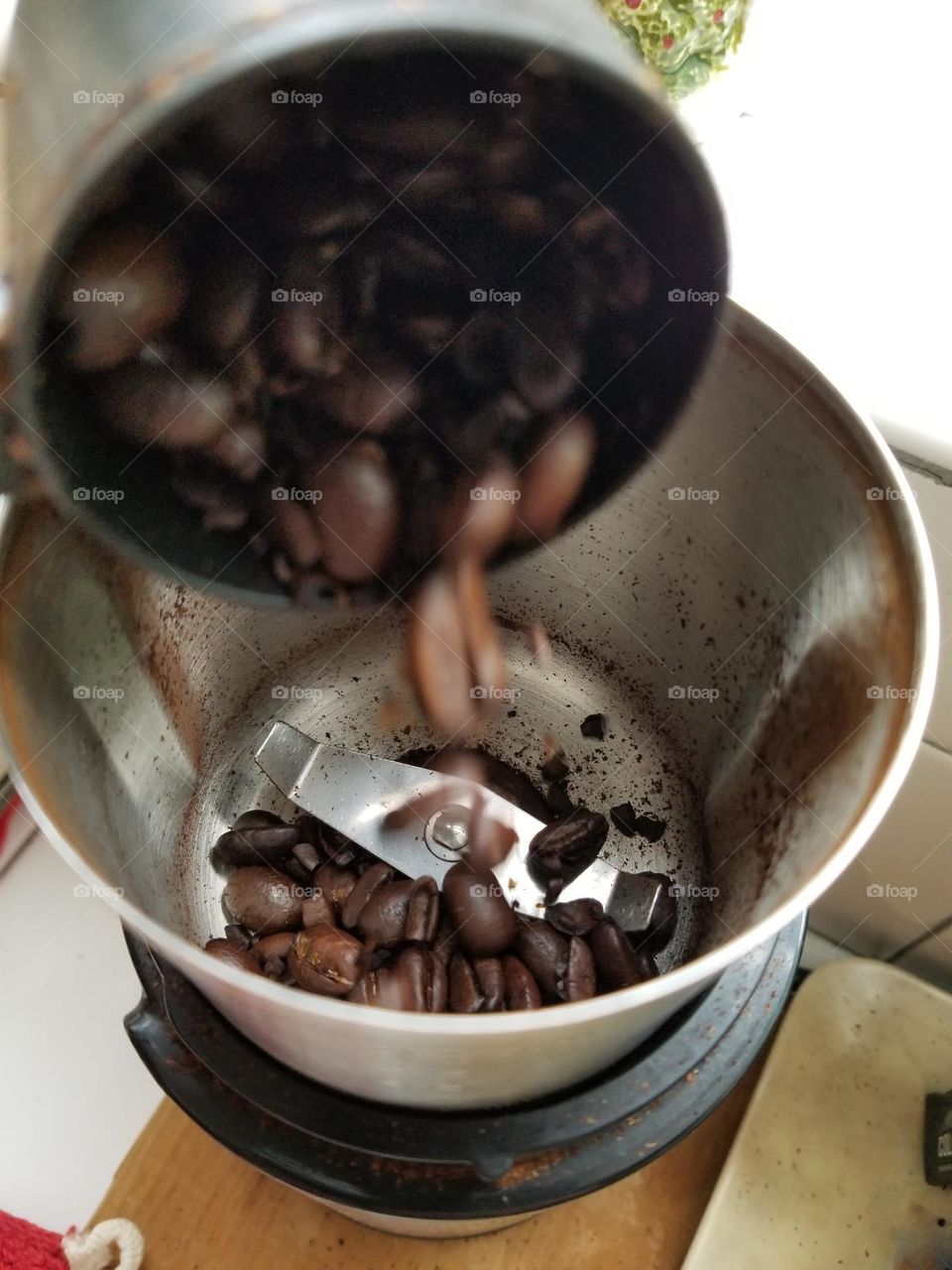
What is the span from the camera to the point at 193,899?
Answer: 76 centimetres

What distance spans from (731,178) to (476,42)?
49 centimetres

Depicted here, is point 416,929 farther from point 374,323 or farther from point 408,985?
point 374,323

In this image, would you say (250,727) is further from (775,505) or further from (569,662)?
(775,505)

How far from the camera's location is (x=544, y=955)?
2.28 ft

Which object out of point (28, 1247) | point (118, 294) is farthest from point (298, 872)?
point (118, 294)

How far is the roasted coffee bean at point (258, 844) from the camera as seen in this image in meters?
0.78

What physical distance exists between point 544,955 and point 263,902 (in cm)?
22

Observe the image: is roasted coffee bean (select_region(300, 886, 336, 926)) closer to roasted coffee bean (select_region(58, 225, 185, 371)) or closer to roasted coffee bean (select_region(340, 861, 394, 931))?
roasted coffee bean (select_region(340, 861, 394, 931))

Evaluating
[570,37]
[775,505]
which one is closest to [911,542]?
[775,505]

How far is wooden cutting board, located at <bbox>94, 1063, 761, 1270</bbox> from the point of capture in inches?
30.1

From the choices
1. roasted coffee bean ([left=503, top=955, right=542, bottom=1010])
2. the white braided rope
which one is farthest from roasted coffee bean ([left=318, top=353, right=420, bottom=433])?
the white braided rope

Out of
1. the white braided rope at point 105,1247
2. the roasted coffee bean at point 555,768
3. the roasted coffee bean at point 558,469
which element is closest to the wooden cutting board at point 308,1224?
the white braided rope at point 105,1247

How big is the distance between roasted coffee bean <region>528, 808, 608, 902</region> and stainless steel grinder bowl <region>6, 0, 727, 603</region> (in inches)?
15.1

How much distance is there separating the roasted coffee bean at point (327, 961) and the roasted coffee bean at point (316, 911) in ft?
0.13
